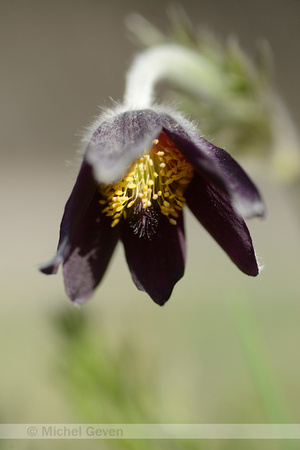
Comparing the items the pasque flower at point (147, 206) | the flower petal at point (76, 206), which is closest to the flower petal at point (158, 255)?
the pasque flower at point (147, 206)

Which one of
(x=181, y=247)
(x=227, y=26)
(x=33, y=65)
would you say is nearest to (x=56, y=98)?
(x=33, y=65)

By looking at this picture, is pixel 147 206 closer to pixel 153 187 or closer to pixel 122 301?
pixel 153 187

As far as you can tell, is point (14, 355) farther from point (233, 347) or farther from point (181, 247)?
point (181, 247)

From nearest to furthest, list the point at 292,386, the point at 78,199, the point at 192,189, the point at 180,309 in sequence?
the point at 78,199 → the point at 192,189 → the point at 292,386 → the point at 180,309

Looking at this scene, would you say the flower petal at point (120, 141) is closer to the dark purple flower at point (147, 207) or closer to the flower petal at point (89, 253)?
the dark purple flower at point (147, 207)

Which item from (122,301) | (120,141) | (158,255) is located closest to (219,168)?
(120,141)

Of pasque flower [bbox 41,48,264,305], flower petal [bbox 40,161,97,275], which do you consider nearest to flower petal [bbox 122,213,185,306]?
pasque flower [bbox 41,48,264,305]

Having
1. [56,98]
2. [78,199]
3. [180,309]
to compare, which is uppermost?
[56,98]

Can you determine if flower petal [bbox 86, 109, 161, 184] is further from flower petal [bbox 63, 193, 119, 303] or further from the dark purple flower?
flower petal [bbox 63, 193, 119, 303]
